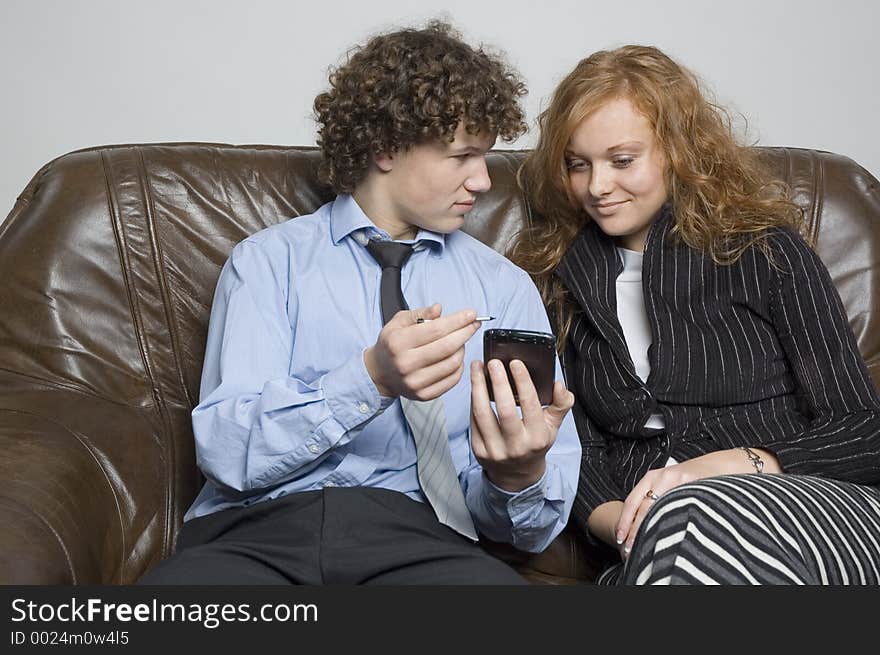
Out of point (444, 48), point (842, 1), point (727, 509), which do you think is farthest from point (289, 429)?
point (842, 1)

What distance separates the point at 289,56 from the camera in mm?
3219

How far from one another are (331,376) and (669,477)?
62cm

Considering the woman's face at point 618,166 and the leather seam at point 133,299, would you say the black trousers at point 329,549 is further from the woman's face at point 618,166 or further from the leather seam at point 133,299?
the woman's face at point 618,166

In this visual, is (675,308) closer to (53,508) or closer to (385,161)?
(385,161)

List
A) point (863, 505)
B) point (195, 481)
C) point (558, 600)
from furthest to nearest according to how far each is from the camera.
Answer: point (195, 481), point (863, 505), point (558, 600)

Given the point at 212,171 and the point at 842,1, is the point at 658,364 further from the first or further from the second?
the point at 842,1

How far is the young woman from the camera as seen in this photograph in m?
2.06

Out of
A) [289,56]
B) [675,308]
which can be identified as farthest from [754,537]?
[289,56]

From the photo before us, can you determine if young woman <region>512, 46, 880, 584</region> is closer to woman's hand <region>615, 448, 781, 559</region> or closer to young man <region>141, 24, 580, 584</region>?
woman's hand <region>615, 448, 781, 559</region>

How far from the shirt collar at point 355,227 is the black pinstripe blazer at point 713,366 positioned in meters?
0.32

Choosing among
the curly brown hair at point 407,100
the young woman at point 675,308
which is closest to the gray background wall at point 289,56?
the young woman at point 675,308

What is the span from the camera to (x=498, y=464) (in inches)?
73.3

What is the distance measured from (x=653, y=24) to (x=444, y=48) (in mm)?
1297

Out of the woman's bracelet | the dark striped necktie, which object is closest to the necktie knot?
the dark striped necktie
